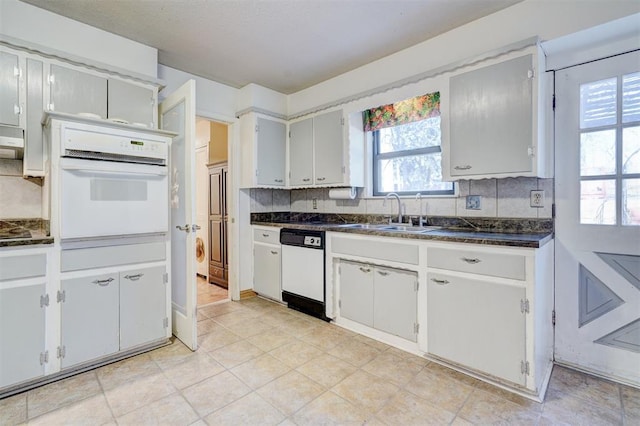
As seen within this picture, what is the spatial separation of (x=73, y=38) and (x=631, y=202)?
4055 millimetres

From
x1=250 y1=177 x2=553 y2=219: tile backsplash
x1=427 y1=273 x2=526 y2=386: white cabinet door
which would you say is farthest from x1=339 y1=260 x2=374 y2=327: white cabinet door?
x1=250 y1=177 x2=553 y2=219: tile backsplash

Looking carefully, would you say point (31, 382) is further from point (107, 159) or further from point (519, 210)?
point (519, 210)

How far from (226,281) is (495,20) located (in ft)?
12.8

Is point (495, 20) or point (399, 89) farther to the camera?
point (399, 89)

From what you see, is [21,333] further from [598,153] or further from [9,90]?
[598,153]

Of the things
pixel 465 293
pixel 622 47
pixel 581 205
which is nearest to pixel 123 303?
pixel 465 293

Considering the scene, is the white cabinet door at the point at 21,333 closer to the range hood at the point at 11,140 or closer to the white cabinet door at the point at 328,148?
the range hood at the point at 11,140

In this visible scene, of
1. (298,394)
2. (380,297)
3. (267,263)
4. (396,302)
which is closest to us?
(298,394)

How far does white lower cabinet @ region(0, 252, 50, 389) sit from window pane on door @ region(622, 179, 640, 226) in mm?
3657

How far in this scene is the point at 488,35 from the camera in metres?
2.23

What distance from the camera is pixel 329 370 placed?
81.1 inches

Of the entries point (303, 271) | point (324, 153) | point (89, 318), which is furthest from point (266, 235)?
point (89, 318)

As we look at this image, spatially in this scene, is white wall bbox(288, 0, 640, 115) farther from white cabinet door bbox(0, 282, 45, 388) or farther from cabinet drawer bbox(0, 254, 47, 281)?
white cabinet door bbox(0, 282, 45, 388)

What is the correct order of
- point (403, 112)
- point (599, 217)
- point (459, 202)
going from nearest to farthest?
point (599, 217) < point (459, 202) < point (403, 112)
